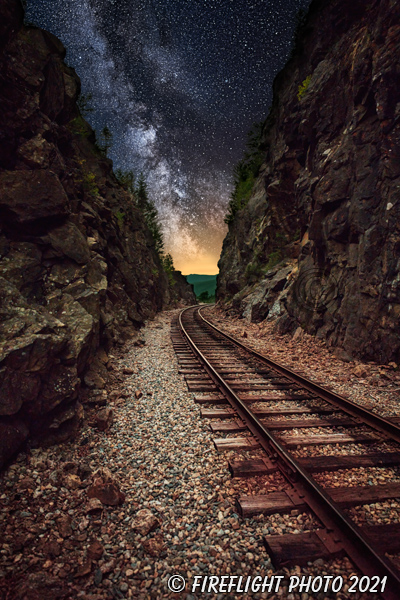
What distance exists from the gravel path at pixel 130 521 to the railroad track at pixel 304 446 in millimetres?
127

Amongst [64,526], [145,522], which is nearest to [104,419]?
[64,526]

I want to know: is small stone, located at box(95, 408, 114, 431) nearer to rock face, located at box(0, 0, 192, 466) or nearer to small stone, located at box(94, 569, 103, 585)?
rock face, located at box(0, 0, 192, 466)

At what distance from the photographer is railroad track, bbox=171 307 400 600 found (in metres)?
2.38

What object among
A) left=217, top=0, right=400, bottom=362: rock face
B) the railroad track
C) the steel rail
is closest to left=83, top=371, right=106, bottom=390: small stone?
the railroad track

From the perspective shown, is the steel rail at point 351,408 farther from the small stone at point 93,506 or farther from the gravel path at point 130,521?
Answer: the small stone at point 93,506

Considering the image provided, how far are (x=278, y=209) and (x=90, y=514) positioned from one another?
67.7ft

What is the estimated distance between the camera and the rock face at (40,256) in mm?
3910

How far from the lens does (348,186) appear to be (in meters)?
10.2

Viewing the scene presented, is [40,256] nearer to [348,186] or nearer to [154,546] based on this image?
[154,546]

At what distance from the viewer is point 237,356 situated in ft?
31.2

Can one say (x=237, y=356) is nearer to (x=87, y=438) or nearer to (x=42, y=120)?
(x=87, y=438)

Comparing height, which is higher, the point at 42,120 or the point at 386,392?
the point at 42,120

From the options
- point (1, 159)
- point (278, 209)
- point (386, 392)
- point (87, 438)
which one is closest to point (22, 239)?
point (1, 159)

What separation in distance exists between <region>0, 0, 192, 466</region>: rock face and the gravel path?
0.68 meters
